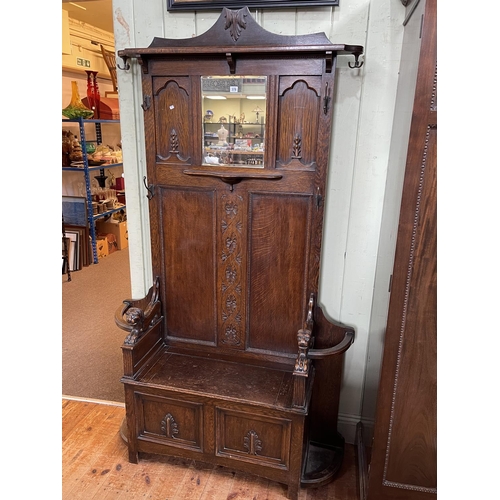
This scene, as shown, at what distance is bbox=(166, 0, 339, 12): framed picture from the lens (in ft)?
5.32

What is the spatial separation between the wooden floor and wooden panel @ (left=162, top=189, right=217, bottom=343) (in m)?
0.62

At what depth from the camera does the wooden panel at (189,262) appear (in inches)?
74.1

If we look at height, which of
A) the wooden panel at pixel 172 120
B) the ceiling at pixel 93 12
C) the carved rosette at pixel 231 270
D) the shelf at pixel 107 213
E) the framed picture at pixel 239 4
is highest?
the ceiling at pixel 93 12

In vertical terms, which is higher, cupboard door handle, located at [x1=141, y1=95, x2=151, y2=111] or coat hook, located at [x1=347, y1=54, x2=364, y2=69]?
coat hook, located at [x1=347, y1=54, x2=364, y2=69]

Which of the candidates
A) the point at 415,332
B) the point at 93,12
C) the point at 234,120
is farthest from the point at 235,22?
the point at 93,12

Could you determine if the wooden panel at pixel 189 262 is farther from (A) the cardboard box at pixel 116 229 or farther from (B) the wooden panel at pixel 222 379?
(A) the cardboard box at pixel 116 229

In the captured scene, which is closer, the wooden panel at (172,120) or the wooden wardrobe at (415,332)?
the wooden wardrobe at (415,332)

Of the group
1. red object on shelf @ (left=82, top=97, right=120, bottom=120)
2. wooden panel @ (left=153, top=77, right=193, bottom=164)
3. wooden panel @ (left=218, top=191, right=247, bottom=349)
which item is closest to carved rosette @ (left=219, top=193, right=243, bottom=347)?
wooden panel @ (left=218, top=191, right=247, bottom=349)

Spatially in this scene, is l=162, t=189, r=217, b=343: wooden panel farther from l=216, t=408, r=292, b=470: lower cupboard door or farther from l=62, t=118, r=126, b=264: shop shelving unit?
l=62, t=118, r=126, b=264: shop shelving unit

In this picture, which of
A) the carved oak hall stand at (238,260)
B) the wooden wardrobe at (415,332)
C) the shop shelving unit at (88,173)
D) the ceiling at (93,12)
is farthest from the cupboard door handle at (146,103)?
the shop shelving unit at (88,173)

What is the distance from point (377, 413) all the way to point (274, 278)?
71 centimetres

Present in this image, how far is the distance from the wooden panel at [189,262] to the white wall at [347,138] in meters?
0.21

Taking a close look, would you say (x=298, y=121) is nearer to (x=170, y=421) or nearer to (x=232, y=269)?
(x=232, y=269)

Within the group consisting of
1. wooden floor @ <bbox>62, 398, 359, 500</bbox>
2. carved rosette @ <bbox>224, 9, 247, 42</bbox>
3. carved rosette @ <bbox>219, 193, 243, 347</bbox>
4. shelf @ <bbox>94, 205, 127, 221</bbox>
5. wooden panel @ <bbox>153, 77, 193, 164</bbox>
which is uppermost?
carved rosette @ <bbox>224, 9, 247, 42</bbox>
